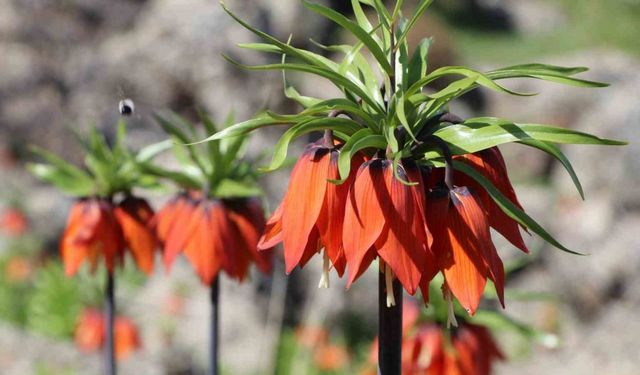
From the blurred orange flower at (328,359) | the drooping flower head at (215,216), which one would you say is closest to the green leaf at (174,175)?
the drooping flower head at (215,216)

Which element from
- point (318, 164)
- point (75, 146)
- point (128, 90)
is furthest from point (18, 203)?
point (318, 164)

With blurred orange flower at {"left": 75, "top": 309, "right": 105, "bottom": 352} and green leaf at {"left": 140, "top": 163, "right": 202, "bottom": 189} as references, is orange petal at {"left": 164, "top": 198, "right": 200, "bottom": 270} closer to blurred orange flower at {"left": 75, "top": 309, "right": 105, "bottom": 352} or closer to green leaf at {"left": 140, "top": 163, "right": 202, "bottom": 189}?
green leaf at {"left": 140, "top": 163, "right": 202, "bottom": 189}

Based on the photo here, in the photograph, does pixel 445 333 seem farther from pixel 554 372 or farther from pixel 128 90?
pixel 128 90

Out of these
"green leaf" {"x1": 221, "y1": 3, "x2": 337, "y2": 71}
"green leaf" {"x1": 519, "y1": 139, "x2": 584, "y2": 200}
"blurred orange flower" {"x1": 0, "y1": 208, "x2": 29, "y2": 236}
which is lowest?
"green leaf" {"x1": 519, "y1": 139, "x2": 584, "y2": 200}

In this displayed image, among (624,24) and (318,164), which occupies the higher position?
(624,24)

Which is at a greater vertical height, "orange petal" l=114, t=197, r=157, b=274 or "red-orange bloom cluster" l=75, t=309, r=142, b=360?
"orange petal" l=114, t=197, r=157, b=274

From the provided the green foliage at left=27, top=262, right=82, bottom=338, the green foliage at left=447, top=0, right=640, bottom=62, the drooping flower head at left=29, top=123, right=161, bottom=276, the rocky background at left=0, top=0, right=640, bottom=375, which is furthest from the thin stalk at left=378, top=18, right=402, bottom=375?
the green foliage at left=447, top=0, right=640, bottom=62

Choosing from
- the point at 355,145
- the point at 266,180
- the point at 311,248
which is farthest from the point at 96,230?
the point at 266,180

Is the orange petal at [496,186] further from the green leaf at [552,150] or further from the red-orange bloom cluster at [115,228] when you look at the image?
the red-orange bloom cluster at [115,228]
